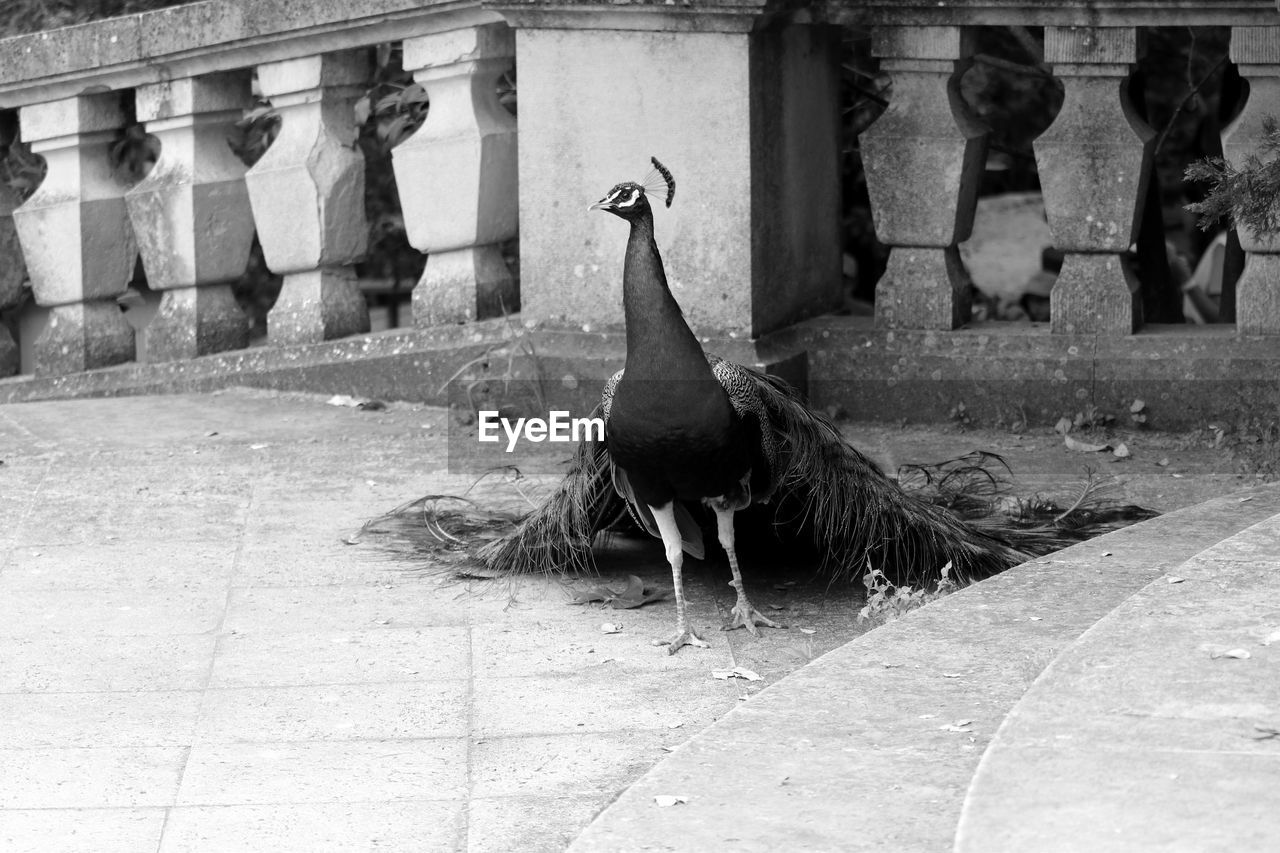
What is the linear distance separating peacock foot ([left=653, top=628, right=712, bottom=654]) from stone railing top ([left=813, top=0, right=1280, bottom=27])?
253 cm

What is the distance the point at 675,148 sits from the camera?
6328 millimetres

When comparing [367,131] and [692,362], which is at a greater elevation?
[367,131]

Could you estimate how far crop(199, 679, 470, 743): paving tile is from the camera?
13.7 feet

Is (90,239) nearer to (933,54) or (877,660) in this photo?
(933,54)

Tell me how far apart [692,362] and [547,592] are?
91 centimetres

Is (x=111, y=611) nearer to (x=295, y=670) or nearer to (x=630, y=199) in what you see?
(x=295, y=670)

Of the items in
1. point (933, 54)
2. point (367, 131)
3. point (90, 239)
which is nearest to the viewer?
point (933, 54)

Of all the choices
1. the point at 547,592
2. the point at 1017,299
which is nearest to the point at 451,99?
the point at 547,592

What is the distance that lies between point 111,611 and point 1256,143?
3789 millimetres

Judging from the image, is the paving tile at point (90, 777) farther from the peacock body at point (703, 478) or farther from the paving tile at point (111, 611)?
the peacock body at point (703, 478)

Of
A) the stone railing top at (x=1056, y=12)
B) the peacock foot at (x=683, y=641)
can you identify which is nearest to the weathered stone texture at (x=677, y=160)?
the stone railing top at (x=1056, y=12)

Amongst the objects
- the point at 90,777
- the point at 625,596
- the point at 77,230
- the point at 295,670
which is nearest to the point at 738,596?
the point at 625,596

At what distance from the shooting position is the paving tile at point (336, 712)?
416cm

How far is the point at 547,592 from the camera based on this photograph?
5.25 metres
